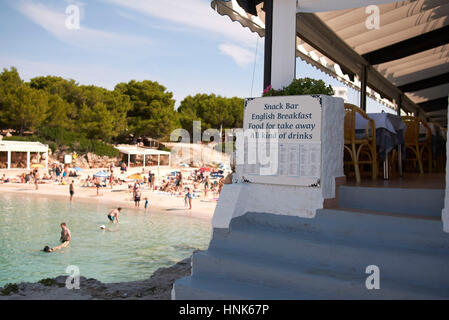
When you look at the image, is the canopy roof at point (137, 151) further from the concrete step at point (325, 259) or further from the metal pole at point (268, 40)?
the concrete step at point (325, 259)

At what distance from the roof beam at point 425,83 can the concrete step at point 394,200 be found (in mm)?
7865

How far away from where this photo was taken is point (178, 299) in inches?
107

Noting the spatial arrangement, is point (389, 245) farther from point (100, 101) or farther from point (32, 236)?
point (100, 101)

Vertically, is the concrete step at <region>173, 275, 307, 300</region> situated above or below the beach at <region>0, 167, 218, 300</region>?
above

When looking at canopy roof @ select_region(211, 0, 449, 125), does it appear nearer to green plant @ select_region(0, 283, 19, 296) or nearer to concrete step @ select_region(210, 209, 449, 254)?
concrete step @ select_region(210, 209, 449, 254)

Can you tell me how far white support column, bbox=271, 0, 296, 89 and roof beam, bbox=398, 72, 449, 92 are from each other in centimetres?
699

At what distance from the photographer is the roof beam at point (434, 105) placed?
486 inches

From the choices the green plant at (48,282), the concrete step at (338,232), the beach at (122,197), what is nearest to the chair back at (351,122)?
the concrete step at (338,232)

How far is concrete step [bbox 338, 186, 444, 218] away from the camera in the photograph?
3.00m

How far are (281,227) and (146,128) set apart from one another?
45.4 meters

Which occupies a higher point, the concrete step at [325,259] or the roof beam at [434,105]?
the roof beam at [434,105]

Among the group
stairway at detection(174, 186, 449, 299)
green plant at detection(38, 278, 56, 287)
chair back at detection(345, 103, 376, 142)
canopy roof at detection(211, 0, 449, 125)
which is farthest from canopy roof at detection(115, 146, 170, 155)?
stairway at detection(174, 186, 449, 299)

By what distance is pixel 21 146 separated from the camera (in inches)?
1273
